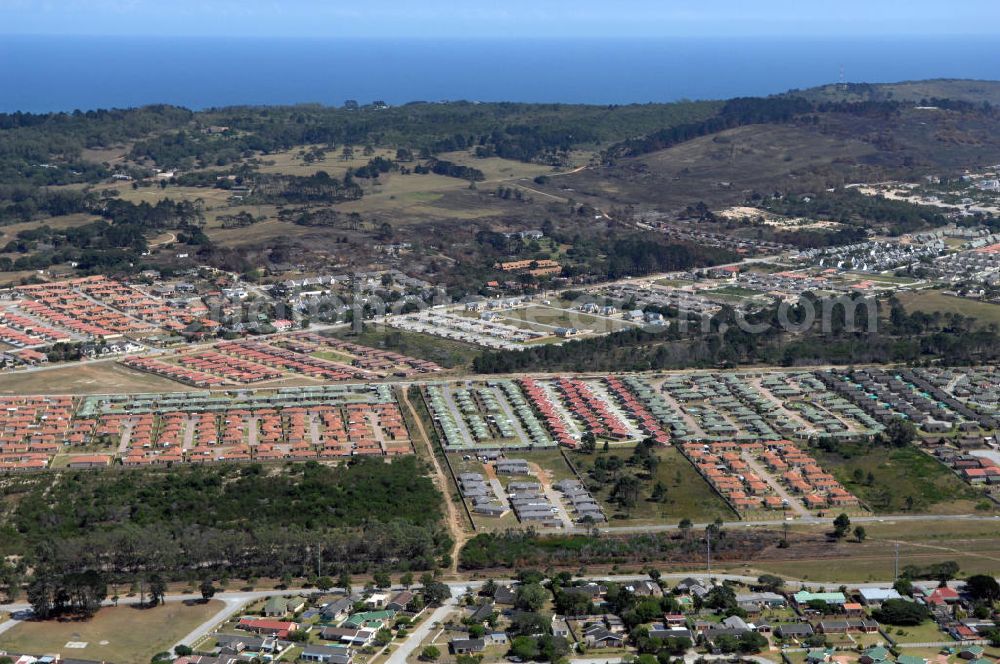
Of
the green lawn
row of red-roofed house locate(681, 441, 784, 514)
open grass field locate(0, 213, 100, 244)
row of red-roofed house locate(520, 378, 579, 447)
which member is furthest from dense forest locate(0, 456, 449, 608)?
open grass field locate(0, 213, 100, 244)

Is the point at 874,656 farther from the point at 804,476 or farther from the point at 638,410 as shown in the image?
the point at 638,410

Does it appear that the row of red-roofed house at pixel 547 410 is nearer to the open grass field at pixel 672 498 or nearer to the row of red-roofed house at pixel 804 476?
the open grass field at pixel 672 498

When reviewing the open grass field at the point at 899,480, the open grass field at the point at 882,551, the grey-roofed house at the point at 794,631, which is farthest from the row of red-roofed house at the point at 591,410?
the grey-roofed house at the point at 794,631

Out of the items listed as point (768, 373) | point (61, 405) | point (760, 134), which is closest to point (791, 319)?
point (768, 373)

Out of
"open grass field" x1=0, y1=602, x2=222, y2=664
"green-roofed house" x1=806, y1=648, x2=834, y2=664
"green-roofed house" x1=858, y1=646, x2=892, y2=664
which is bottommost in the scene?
"open grass field" x1=0, y1=602, x2=222, y2=664

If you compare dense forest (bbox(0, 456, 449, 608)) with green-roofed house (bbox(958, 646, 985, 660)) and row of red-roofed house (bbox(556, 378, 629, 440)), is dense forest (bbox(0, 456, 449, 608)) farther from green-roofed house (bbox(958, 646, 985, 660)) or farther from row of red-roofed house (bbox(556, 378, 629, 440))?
green-roofed house (bbox(958, 646, 985, 660))

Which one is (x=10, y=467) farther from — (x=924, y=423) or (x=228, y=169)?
(x=228, y=169)
